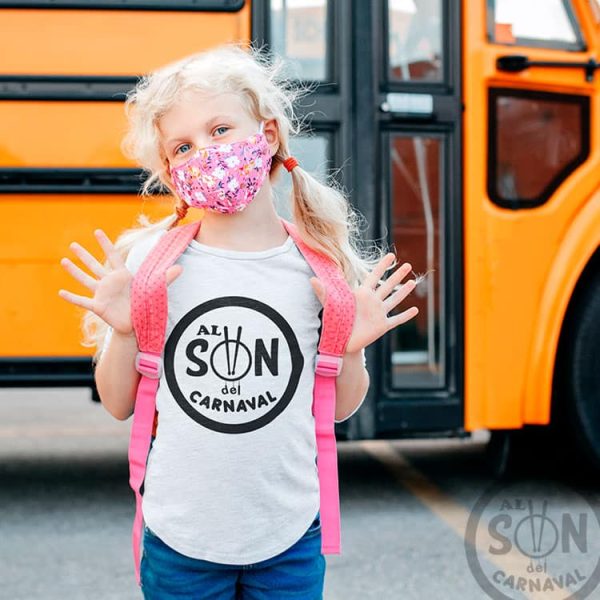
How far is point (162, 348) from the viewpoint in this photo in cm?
190

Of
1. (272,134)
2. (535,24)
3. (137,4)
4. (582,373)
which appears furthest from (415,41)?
(272,134)

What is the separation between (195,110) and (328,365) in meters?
0.48

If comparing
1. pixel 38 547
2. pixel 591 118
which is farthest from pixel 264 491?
pixel 591 118

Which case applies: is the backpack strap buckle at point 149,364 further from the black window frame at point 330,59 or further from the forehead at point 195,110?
the black window frame at point 330,59

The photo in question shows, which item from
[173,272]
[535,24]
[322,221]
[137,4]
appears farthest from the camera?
[535,24]

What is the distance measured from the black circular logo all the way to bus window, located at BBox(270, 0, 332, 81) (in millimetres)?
2678

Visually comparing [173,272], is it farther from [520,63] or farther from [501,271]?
[520,63]

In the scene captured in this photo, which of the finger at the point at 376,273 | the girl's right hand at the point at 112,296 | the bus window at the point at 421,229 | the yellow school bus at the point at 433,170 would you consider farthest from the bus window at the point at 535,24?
the girl's right hand at the point at 112,296

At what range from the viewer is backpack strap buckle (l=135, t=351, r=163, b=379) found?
1899 mm

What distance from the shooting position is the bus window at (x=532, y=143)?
14.8 ft

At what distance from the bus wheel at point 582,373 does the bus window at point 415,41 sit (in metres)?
1.07

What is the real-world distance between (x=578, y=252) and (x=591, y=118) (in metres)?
0.54

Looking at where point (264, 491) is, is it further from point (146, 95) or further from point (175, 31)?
point (175, 31)

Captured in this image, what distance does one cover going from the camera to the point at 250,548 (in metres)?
1.89
